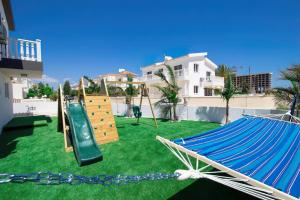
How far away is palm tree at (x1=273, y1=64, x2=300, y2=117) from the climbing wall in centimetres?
A: 815

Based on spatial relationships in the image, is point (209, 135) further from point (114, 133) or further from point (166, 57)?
point (166, 57)

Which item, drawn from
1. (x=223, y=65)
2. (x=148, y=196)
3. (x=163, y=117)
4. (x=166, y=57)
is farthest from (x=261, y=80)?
(x=148, y=196)

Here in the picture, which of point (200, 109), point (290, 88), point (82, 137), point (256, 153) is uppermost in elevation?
point (290, 88)

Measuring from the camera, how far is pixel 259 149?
12.1ft

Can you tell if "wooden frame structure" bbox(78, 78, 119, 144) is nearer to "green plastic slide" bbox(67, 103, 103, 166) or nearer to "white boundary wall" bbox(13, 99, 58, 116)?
"green plastic slide" bbox(67, 103, 103, 166)

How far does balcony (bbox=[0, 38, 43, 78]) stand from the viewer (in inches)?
342

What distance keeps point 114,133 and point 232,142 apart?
565cm

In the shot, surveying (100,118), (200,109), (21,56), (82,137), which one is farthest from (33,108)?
(200,109)

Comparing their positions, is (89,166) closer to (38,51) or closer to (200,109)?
(38,51)

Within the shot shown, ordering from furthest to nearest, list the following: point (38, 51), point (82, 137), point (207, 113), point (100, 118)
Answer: point (207, 113)
point (38, 51)
point (100, 118)
point (82, 137)

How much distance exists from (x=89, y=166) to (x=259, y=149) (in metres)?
4.95

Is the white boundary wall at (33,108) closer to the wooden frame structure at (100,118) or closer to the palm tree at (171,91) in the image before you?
the palm tree at (171,91)

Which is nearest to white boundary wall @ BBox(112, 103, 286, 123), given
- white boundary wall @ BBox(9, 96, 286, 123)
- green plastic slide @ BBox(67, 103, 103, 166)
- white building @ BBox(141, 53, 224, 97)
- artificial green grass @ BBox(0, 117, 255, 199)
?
white boundary wall @ BBox(9, 96, 286, 123)

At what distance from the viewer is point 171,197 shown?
427cm
